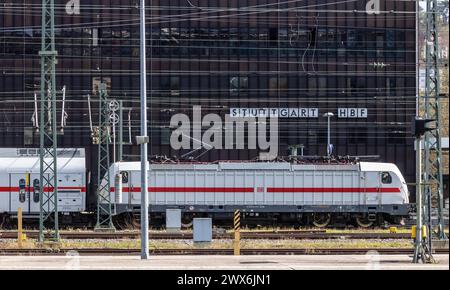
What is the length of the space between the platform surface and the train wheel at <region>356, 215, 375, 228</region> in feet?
59.4

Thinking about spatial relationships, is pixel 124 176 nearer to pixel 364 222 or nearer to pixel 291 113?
pixel 364 222

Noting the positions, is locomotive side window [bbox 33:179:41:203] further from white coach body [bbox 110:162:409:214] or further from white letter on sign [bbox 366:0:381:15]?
white letter on sign [bbox 366:0:381:15]

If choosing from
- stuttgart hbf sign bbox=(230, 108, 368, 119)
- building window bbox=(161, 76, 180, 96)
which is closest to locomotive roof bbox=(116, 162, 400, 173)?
stuttgart hbf sign bbox=(230, 108, 368, 119)

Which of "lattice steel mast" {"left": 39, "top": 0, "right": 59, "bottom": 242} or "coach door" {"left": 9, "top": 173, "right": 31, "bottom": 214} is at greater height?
"lattice steel mast" {"left": 39, "top": 0, "right": 59, "bottom": 242}

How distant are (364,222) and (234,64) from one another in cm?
2581

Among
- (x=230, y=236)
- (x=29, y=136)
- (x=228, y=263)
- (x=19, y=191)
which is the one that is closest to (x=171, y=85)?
(x=29, y=136)

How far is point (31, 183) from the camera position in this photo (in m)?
43.4

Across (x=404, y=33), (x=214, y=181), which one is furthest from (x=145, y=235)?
(x=404, y=33)

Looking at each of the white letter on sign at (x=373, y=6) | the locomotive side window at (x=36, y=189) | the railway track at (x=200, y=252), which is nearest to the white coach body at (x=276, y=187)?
the locomotive side window at (x=36, y=189)

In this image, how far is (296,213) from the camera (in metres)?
43.7

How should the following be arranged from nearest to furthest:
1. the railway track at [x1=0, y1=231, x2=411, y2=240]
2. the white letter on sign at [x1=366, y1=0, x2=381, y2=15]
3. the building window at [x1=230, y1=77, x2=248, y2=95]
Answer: the railway track at [x1=0, y1=231, x2=411, y2=240] < the white letter on sign at [x1=366, y1=0, x2=381, y2=15] < the building window at [x1=230, y1=77, x2=248, y2=95]

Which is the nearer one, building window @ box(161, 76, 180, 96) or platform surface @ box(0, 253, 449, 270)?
platform surface @ box(0, 253, 449, 270)

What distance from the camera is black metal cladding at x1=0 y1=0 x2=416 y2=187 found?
65.3 meters

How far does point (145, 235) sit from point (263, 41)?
1754 inches
